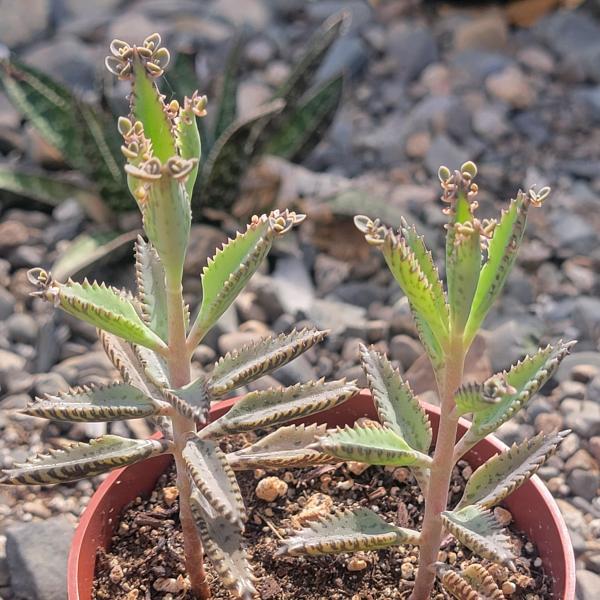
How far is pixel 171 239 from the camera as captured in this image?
40.9 inches

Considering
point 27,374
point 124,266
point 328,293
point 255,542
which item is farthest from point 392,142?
point 255,542

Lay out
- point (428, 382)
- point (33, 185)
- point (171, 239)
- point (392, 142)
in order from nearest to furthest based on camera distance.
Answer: point (171, 239) → point (428, 382) → point (33, 185) → point (392, 142)

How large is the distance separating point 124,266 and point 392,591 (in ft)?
4.49

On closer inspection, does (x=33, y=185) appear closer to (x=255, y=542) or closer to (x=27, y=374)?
(x=27, y=374)

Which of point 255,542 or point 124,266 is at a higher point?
point 124,266

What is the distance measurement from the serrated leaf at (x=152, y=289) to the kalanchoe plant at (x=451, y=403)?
28cm

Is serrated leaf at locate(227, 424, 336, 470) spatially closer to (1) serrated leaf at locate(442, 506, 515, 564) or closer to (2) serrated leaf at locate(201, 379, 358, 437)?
(2) serrated leaf at locate(201, 379, 358, 437)

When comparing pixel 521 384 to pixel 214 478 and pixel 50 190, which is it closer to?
pixel 214 478

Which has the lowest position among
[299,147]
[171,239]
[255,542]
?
[255,542]

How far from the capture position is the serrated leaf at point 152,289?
122 cm

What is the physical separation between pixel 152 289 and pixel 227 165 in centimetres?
123

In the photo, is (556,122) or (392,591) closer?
(392,591)

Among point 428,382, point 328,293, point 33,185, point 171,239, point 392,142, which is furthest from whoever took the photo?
point 392,142

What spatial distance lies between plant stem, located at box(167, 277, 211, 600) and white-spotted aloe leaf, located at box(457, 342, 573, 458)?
0.36 m
